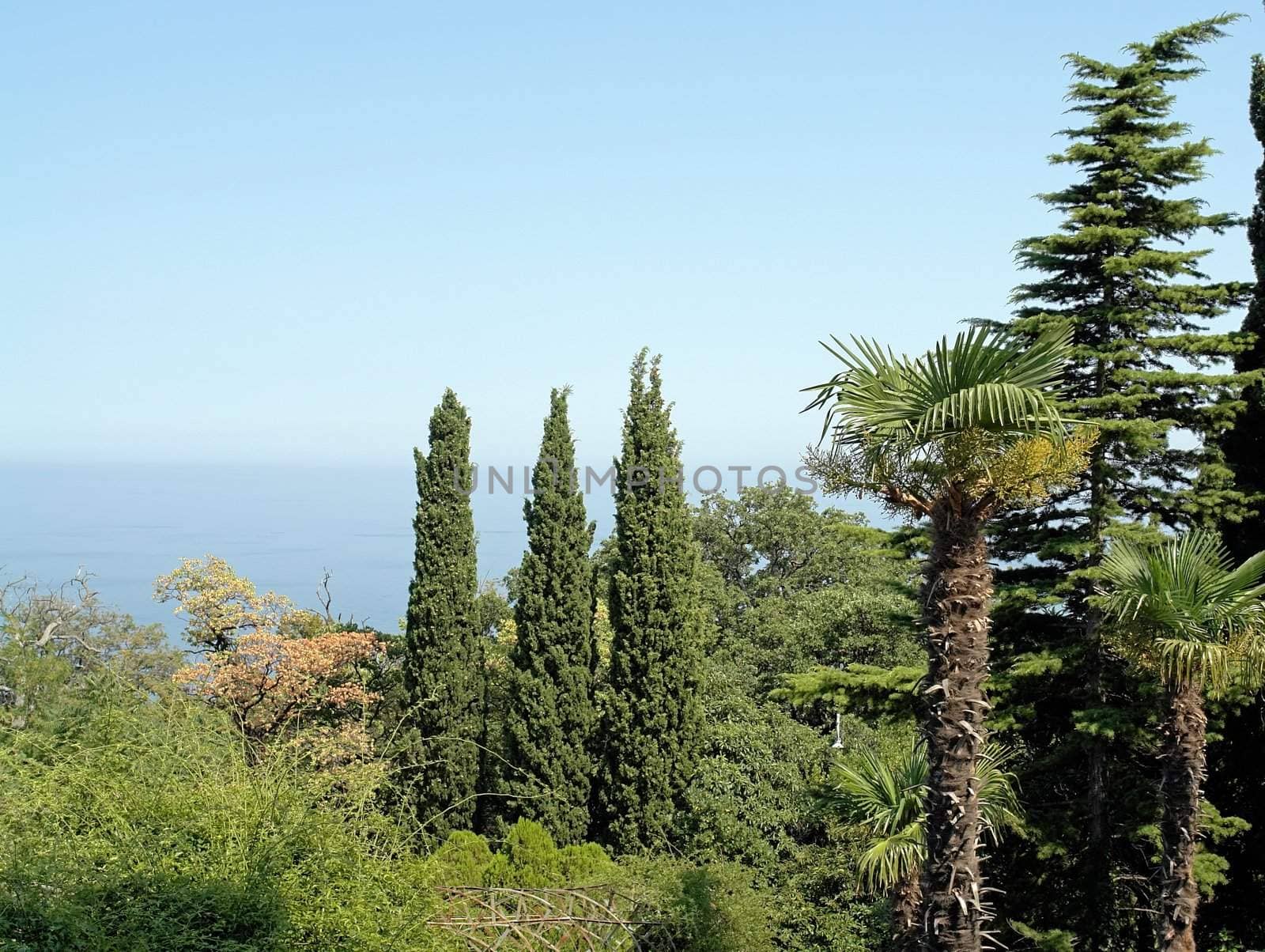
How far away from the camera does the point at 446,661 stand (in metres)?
17.3

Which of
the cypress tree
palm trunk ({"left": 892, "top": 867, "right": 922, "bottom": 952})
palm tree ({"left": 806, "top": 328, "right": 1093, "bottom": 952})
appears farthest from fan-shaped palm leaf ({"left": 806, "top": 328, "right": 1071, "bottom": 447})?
the cypress tree

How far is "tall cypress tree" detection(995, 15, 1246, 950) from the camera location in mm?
10055

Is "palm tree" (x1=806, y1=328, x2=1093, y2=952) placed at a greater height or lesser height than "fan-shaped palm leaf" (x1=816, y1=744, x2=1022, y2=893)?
greater

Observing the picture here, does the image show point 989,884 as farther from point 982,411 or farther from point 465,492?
point 465,492

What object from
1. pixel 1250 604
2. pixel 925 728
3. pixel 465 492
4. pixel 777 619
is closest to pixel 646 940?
pixel 925 728

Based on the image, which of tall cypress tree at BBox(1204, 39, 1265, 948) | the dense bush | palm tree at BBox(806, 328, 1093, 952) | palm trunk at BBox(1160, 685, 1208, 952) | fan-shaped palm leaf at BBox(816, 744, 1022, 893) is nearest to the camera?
the dense bush

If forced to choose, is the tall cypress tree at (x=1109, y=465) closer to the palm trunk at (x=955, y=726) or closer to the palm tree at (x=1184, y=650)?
the palm tree at (x=1184, y=650)

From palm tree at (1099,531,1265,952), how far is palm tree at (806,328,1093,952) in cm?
280

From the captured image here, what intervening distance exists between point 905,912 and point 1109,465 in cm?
464

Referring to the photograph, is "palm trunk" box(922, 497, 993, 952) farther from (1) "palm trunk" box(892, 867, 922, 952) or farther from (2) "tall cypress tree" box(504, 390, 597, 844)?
(2) "tall cypress tree" box(504, 390, 597, 844)

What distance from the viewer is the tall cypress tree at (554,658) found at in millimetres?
16156

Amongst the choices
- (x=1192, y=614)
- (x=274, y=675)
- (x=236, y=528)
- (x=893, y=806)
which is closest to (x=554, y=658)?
(x=274, y=675)

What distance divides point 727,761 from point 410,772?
19.4ft

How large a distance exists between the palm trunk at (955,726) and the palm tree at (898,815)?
7.41 ft
